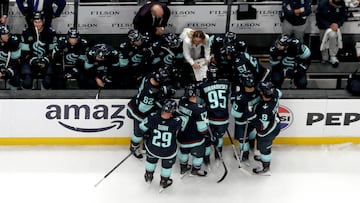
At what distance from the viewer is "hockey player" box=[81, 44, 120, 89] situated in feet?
24.0

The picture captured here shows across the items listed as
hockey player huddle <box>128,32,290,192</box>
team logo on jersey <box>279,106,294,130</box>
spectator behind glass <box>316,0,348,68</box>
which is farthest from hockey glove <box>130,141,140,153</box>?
spectator behind glass <box>316,0,348,68</box>

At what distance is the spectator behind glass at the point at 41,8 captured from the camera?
7.86 metres

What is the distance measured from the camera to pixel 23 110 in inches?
295

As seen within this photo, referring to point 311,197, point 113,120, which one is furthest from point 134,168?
point 311,197

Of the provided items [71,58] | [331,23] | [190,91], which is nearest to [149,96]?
[190,91]

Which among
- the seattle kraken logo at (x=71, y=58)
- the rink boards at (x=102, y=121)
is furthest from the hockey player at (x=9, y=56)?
the seattle kraken logo at (x=71, y=58)

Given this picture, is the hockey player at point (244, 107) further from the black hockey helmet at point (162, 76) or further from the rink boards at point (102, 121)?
the black hockey helmet at point (162, 76)

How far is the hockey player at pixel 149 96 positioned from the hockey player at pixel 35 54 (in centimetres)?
95

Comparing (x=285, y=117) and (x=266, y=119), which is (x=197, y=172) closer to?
(x=266, y=119)

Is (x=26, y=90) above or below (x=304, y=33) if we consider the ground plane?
below

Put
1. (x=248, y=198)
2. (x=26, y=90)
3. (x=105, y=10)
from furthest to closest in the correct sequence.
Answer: (x=105, y=10) → (x=26, y=90) → (x=248, y=198)

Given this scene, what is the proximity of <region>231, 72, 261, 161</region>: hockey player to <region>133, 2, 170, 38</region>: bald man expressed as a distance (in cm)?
105

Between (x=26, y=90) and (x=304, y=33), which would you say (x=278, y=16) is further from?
(x=26, y=90)

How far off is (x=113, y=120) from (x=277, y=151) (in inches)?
62.9
